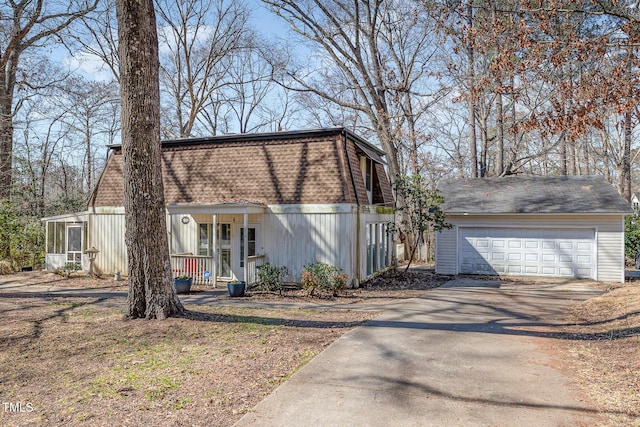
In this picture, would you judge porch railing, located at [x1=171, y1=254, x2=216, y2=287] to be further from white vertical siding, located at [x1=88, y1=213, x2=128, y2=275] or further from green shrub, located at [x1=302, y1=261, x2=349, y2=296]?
green shrub, located at [x1=302, y1=261, x2=349, y2=296]

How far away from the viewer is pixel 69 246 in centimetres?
1611

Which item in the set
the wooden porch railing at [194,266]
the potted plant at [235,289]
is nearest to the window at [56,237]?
the wooden porch railing at [194,266]

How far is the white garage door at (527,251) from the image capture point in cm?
1521

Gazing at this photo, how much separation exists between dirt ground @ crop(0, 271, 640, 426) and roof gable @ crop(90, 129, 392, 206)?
4.56 metres

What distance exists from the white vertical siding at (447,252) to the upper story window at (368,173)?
3254 mm

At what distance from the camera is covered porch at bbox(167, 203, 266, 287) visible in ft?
43.7

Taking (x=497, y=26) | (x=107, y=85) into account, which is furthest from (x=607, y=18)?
(x=107, y=85)

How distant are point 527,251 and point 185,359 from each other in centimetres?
1356

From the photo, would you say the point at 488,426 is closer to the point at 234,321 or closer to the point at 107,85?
the point at 234,321

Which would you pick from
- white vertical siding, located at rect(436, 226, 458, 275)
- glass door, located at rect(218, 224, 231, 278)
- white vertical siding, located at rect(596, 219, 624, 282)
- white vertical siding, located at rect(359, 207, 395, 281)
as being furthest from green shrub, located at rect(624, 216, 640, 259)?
glass door, located at rect(218, 224, 231, 278)

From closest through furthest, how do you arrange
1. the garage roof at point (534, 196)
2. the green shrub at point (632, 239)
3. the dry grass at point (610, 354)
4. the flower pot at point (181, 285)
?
the dry grass at point (610, 354) < the flower pot at point (181, 285) < the garage roof at point (534, 196) < the green shrub at point (632, 239)

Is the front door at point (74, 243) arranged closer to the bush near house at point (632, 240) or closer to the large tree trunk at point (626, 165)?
the bush near house at point (632, 240)

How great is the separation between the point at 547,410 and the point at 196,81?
1034 inches

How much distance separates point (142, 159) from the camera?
795cm
